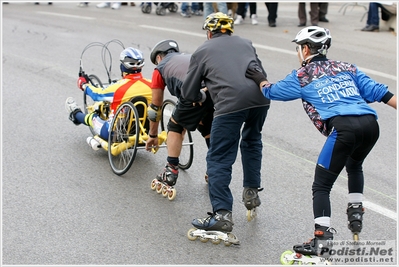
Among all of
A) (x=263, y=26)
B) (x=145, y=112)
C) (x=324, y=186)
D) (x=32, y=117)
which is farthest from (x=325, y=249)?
(x=263, y=26)

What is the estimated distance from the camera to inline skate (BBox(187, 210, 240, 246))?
5.52m

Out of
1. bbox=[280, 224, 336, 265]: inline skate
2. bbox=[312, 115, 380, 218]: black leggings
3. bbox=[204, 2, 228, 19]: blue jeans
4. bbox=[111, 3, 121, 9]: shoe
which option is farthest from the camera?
bbox=[111, 3, 121, 9]: shoe

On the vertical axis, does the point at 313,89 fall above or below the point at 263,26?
above

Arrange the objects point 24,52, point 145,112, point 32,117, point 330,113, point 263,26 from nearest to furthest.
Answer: point 330,113
point 145,112
point 32,117
point 24,52
point 263,26

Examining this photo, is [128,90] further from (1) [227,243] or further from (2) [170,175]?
(1) [227,243]

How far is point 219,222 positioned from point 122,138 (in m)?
2.18

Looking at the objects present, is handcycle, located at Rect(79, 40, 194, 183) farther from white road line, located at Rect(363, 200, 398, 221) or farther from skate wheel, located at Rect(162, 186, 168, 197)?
white road line, located at Rect(363, 200, 398, 221)

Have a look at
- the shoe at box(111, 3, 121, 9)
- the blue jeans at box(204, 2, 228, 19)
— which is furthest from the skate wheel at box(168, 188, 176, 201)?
the shoe at box(111, 3, 121, 9)

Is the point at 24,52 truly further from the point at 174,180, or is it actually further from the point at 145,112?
the point at 174,180

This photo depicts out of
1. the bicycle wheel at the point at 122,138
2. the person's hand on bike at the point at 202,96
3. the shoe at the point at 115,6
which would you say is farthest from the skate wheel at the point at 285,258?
the shoe at the point at 115,6

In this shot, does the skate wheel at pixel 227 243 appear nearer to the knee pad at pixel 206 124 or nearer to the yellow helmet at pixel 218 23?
the knee pad at pixel 206 124

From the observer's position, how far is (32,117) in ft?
30.4

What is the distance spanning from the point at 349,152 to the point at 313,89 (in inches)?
22.3

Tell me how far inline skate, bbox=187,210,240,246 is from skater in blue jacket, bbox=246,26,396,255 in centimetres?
69
